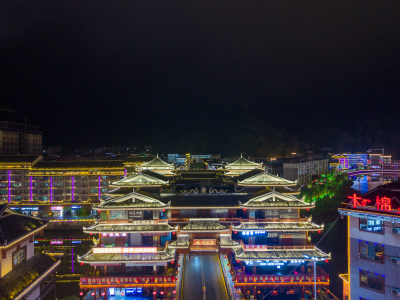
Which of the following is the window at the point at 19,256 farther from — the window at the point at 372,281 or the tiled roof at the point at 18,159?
the tiled roof at the point at 18,159

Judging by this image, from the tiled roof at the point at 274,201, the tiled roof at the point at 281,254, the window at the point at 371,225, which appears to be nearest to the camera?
the window at the point at 371,225

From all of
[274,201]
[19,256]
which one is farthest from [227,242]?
[19,256]

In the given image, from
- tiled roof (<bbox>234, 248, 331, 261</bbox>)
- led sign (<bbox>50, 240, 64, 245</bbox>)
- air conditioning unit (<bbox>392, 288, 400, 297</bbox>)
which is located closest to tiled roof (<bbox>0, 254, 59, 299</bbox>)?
tiled roof (<bbox>234, 248, 331, 261</bbox>)

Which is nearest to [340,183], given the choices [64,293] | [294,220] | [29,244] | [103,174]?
[294,220]

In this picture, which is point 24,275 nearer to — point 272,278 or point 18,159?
point 272,278

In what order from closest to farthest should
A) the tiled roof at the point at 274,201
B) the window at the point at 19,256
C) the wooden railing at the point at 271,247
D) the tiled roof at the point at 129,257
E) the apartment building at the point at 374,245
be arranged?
the window at the point at 19,256, the apartment building at the point at 374,245, the tiled roof at the point at 129,257, the wooden railing at the point at 271,247, the tiled roof at the point at 274,201

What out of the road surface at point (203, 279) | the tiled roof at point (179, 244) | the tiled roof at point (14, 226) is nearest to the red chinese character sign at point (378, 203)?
the road surface at point (203, 279)

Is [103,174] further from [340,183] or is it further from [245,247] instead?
[340,183]
